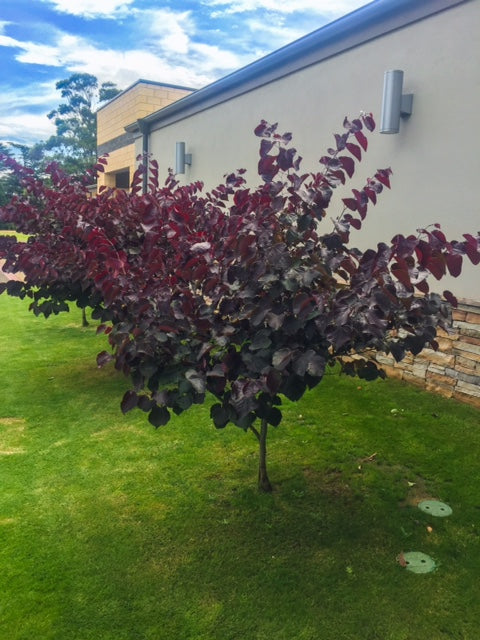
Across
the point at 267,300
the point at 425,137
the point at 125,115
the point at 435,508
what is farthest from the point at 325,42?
the point at 125,115

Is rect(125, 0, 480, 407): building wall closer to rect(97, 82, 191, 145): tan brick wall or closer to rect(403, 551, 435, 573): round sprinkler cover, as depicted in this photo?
rect(403, 551, 435, 573): round sprinkler cover

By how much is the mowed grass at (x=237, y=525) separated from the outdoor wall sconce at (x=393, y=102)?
262 cm

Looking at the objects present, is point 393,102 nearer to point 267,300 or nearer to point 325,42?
point 325,42

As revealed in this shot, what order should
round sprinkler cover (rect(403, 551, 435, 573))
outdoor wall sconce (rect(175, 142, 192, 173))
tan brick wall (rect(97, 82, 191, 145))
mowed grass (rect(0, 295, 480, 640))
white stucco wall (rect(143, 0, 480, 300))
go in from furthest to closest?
1. tan brick wall (rect(97, 82, 191, 145))
2. outdoor wall sconce (rect(175, 142, 192, 173))
3. white stucco wall (rect(143, 0, 480, 300))
4. round sprinkler cover (rect(403, 551, 435, 573))
5. mowed grass (rect(0, 295, 480, 640))

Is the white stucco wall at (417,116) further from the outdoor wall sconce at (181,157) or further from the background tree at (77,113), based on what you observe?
the background tree at (77,113)

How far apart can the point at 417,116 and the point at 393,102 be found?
264 millimetres

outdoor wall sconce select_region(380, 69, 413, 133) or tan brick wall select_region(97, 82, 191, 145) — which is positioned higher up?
tan brick wall select_region(97, 82, 191, 145)

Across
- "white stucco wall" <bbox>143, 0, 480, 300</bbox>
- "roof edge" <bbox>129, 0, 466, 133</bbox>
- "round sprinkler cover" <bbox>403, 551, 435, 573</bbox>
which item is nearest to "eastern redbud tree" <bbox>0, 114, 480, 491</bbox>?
"round sprinkler cover" <bbox>403, 551, 435, 573</bbox>

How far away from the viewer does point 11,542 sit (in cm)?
278

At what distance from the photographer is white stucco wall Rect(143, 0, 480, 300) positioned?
4.29 meters

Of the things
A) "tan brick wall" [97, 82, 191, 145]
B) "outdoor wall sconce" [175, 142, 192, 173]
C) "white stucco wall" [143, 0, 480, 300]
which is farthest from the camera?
"tan brick wall" [97, 82, 191, 145]

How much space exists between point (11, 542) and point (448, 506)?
2599 millimetres

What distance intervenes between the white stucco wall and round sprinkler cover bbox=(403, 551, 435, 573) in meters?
2.50

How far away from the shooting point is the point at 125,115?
15039 millimetres
